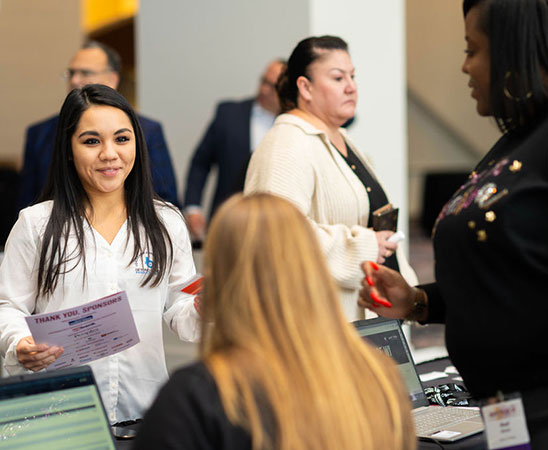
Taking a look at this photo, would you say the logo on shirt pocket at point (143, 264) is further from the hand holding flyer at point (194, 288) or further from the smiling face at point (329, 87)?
the smiling face at point (329, 87)

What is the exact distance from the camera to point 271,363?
48.3 inches

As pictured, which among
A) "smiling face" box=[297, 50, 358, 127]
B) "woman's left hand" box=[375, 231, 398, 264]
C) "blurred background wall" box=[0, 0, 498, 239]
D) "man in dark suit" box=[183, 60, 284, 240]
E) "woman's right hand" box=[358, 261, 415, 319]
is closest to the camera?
"woman's right hand" box=[358, 261, 415, 319]

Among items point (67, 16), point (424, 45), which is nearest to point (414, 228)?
point (424, 45)

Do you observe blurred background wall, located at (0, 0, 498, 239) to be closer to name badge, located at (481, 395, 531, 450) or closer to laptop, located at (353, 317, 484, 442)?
laptop, located at (353, 317, 484, 442)

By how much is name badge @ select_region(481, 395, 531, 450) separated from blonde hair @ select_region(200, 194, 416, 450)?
11.4 inches

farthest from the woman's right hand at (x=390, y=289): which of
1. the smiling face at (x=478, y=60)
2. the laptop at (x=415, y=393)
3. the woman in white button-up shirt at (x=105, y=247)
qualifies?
the woman in white button-up shirt at (x=105, y=247)

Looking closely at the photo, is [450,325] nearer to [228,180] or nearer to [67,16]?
[228,180]

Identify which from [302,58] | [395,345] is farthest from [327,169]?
[395,345]

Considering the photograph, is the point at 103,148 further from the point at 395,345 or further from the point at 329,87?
the point at 329,87

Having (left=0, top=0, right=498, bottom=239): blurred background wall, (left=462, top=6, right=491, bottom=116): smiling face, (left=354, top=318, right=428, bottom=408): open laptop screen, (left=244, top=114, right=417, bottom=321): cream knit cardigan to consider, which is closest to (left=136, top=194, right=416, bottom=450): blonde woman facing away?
(left=462, top=6, right=491, bottom=116): smiling face

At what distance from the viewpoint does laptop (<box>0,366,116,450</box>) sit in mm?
1636

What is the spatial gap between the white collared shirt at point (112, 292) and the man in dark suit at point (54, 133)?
1629 millimetres

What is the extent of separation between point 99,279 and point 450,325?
1000 millimetres

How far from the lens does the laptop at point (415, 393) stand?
204 cm
